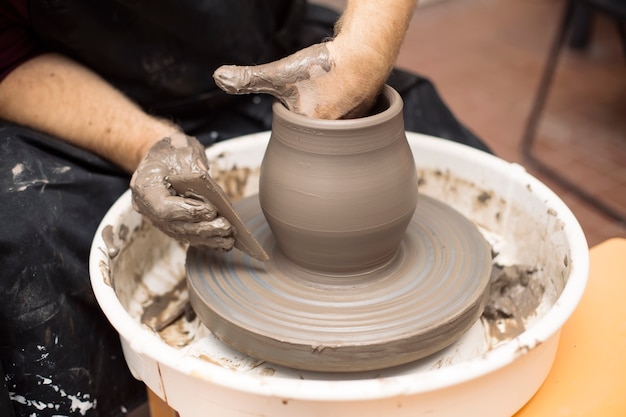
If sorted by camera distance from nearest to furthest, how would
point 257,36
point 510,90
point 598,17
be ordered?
point 257,36 < point 510,90 < point 598,17

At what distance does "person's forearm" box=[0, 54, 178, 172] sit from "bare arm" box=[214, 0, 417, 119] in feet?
1.32

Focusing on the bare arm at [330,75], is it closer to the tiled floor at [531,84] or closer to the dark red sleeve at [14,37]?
the dark red sleeve at [14,37]

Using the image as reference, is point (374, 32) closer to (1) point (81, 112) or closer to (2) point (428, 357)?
(2) point (428, 357)

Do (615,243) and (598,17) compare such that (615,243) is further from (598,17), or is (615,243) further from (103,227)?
(598,17)

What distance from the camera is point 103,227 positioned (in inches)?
54.4

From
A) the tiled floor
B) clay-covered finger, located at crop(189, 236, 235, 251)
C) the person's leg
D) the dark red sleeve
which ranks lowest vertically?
the tiled floor

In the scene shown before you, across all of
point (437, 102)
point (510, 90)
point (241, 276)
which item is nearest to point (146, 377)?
point (241, 276)

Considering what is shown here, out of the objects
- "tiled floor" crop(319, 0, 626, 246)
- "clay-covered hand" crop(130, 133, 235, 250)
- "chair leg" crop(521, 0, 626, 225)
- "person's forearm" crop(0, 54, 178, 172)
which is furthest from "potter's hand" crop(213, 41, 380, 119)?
"chair leg" crop(521, 0, 626, 225)

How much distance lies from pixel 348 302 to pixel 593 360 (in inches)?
17.3

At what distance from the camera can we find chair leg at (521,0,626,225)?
283 cm

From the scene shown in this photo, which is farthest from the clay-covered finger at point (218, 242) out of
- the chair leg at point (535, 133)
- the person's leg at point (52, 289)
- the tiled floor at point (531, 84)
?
the chair leg at point (535, 133)

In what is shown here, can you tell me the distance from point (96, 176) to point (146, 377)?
1.84 feet

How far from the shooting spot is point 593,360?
1202 mm

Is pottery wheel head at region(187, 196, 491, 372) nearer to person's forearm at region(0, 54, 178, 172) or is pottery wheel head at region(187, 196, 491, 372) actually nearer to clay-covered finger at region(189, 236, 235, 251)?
clay-covered finger at region(189, 236, 235, 251)
